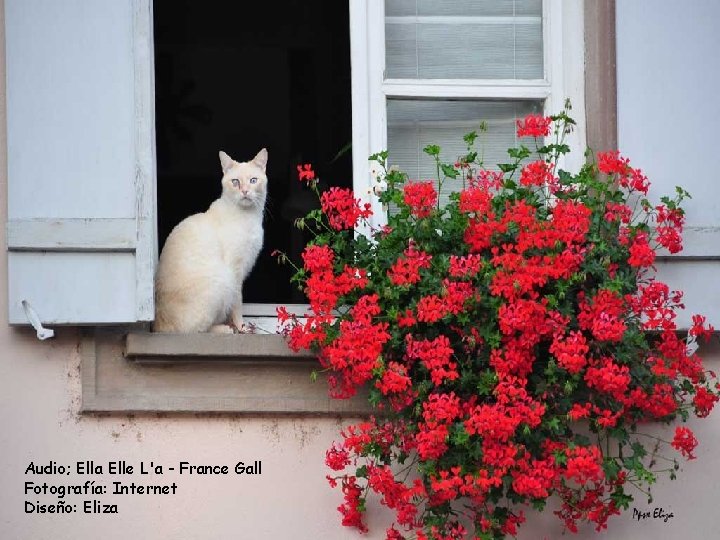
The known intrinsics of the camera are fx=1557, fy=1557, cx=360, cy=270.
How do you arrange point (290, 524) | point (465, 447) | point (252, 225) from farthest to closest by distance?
point (252, 225)
point (290, 524)
point (465, 447)

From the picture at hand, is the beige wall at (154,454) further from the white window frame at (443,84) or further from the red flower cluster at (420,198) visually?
the white window frame at (443,84)

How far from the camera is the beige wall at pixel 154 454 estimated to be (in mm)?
4387

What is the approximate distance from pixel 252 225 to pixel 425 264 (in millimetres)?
725

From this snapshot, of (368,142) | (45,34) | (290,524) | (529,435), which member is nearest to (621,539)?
(529,435)

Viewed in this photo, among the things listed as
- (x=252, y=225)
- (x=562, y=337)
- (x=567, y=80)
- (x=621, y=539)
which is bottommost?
(x=621, y=539)

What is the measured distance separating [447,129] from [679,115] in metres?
0.73

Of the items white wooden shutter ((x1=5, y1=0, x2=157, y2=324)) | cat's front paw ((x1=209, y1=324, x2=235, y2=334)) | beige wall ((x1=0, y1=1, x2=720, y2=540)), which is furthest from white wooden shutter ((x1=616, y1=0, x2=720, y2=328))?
white wooden shutter ((x1=5, y1=0, x2=157, y2=324))

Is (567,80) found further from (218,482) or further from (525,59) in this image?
(218,482)

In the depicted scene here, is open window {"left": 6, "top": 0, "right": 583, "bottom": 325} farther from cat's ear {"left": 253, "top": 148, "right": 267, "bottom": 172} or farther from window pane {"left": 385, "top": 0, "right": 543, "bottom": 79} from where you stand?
cat's ear {"left": 253, "top": 148, "right": 267, "bottom": 172}

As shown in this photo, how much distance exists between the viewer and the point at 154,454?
14.6 feet

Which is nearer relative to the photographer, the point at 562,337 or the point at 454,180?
the point at 562,337

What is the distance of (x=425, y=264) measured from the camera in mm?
4320

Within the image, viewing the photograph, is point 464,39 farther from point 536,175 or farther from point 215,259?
point 215,259

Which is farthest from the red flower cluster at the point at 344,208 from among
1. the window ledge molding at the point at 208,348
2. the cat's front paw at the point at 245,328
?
the cat's front paw at the point at 245,328
